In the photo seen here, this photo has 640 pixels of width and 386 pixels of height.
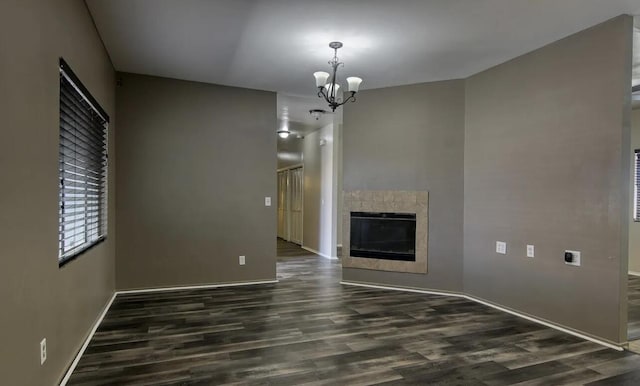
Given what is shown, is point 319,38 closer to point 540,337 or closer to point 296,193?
point 540,337

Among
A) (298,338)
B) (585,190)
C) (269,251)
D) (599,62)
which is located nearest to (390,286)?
(269,251)

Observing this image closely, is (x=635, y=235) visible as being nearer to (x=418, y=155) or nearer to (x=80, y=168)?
(x=418, y=155)

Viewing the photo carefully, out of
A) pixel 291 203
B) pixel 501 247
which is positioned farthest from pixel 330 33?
pixel 291 203

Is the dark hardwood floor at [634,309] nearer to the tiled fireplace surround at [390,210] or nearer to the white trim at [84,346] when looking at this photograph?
the tiled fireplace surround at [390,210]

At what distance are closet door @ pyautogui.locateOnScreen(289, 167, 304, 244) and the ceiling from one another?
16.5 ft

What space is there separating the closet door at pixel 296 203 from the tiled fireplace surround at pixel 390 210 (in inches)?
163

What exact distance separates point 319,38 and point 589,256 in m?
3.02

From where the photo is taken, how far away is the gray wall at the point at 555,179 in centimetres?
311

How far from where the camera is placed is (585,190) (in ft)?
10.9

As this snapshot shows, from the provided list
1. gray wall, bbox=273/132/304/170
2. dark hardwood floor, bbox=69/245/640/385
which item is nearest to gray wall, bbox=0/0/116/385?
dark hardwood floor, bbox=69/245/640/385

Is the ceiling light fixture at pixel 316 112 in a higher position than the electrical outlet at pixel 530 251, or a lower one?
→ higher

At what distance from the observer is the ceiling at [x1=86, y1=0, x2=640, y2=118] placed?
2930mm

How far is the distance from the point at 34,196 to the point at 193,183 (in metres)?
2.94

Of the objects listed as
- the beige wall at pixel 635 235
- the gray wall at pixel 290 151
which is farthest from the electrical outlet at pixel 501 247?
the gray wall at pixel 290 151
